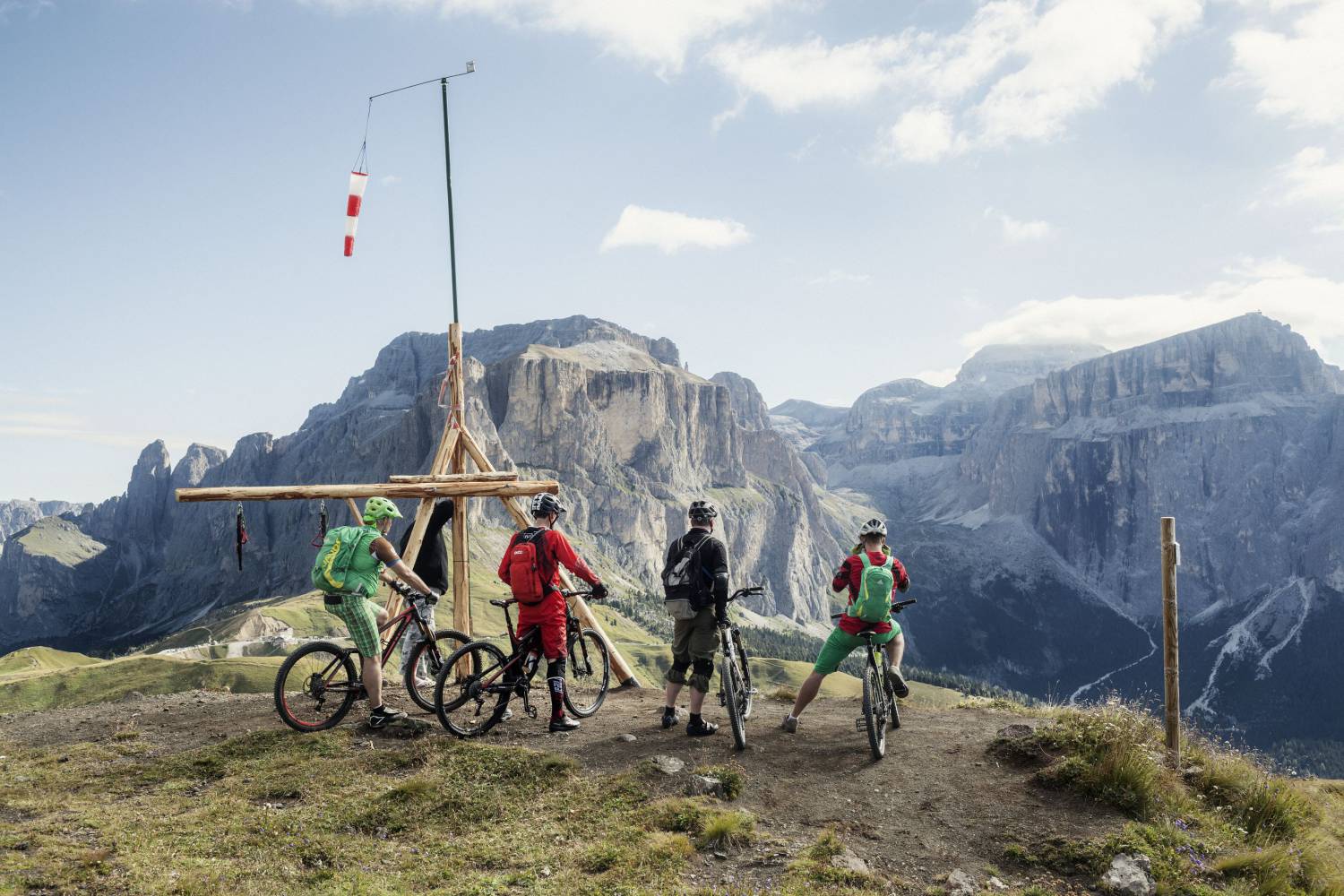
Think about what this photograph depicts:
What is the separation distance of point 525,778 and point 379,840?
6.76 feet

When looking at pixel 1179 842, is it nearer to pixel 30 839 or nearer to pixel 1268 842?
pixel 1268 842

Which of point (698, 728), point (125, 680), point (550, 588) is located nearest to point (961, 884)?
point (698, 728)

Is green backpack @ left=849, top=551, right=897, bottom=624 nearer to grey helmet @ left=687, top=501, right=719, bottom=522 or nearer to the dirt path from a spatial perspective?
the dirt path

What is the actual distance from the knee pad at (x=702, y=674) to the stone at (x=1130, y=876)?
543 centimetres

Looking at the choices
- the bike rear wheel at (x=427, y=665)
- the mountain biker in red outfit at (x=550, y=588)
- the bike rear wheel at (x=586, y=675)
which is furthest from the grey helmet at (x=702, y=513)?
the bike rear wheel at (x=427, y=665)

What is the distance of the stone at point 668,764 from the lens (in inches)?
400

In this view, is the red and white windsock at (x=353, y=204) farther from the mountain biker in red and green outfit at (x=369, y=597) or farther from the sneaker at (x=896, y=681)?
the sneaker at (x=896, y=681)

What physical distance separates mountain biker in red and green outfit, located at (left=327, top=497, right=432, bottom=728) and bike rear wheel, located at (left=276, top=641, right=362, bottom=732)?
1.20 feet

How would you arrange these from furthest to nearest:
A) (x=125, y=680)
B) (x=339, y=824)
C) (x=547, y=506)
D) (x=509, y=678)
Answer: (x=125, y=680) → (x=509, y=678) → (x=547, y=506) → (x=339, y=824)

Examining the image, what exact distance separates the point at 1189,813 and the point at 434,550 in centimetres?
1357

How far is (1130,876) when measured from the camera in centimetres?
809

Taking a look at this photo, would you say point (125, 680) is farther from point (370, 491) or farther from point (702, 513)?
point (702, 513)

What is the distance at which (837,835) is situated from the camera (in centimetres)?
882

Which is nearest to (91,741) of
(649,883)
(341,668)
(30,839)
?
(341,668)
